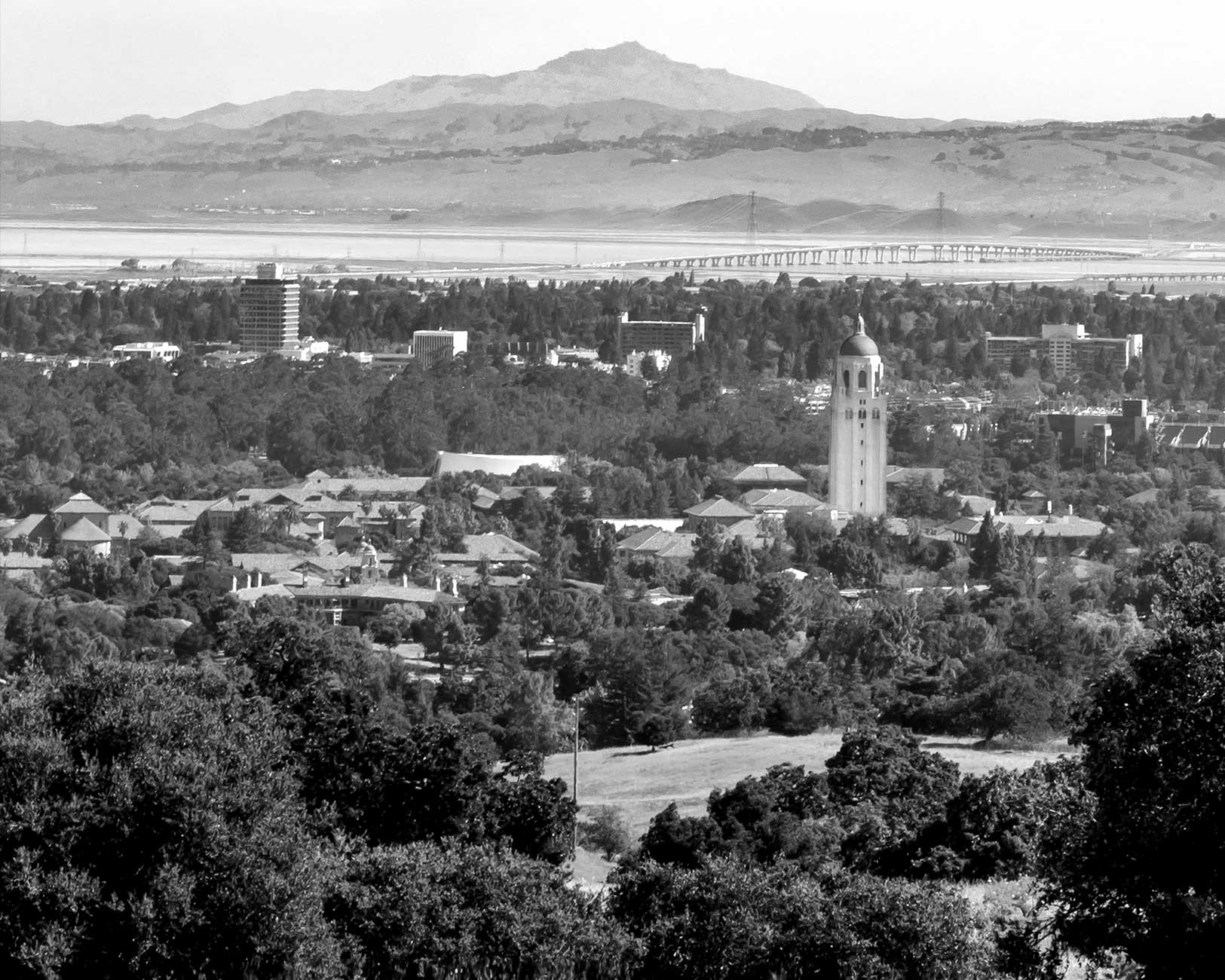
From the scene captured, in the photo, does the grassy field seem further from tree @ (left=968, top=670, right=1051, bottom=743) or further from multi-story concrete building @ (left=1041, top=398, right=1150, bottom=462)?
multi-story concrete building @ (left=1041, top=398, right=1150, bottom=462)

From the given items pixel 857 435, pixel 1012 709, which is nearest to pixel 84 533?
pixel 857 435

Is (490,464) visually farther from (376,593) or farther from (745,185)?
(745,185)

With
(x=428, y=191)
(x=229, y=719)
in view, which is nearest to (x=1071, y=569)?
(x=229, y=719)

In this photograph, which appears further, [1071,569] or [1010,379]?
[1010,379]

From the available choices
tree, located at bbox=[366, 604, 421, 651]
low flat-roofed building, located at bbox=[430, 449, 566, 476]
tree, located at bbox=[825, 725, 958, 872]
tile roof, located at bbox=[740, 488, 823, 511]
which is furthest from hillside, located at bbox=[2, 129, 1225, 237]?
tree, located at bbox=[825, 725, 958, 872]

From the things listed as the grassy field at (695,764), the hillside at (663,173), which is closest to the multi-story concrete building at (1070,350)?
the grassy field at (695,764)

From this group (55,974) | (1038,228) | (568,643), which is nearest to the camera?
(55,974)

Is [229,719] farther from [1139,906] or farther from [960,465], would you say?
[960,465]

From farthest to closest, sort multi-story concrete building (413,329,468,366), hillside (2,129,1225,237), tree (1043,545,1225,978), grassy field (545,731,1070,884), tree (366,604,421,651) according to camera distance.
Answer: hillside (2,129,1225,237)
multi-story concrete building (413,329,468,366)
tree (366,604,421,651)
grassy field (545,731,1070,884)
tree (1043,545,1225,978)

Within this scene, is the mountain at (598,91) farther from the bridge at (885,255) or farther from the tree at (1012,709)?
the tree at (1012,709)
